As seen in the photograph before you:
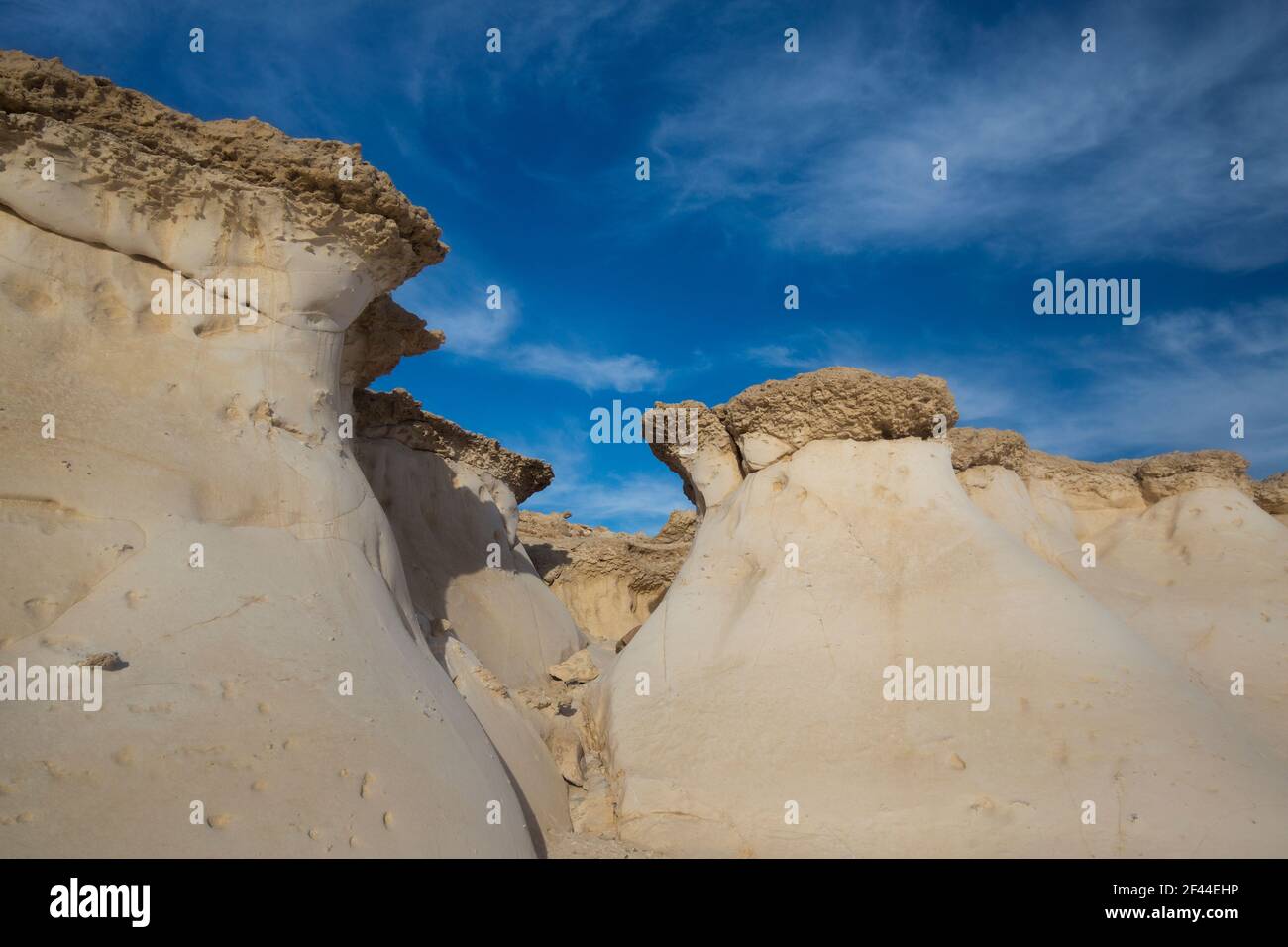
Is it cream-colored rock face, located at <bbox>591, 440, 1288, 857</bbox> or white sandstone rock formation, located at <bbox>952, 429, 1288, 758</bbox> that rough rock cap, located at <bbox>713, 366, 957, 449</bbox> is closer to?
cream-colored rock face, located at <bbox>591, 440, 1288, 857</bbox>

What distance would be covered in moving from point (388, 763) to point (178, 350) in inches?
122

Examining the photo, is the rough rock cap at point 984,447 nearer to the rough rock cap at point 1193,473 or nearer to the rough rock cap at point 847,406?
the rough rock cap at point 847,406

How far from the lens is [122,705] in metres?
3.58

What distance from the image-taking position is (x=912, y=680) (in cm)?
627

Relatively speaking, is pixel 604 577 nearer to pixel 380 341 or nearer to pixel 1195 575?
pixel 380 341

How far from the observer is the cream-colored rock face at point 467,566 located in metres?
8.52

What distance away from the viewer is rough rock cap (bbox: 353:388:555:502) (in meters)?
9.23

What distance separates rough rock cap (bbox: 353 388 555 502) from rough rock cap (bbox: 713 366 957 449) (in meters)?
4.04

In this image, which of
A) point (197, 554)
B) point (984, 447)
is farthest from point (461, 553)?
point (984, 447)

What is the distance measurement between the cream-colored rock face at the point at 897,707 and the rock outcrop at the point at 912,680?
2 cm

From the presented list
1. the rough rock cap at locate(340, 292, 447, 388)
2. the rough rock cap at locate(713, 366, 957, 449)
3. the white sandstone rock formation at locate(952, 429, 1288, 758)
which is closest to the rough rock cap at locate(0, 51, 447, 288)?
the rough rock cap at locate(340, 292, 447, 388)
